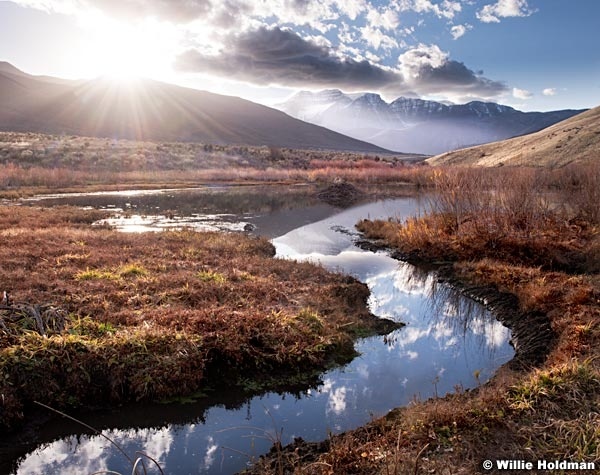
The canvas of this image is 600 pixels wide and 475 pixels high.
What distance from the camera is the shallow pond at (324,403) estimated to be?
654 cm

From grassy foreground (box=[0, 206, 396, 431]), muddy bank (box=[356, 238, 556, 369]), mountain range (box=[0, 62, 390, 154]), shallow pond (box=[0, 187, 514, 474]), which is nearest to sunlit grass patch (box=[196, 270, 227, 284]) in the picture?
grassy foreground (box=[0, 206, 396, 431])

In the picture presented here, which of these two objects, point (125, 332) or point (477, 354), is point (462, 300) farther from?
point (125, 332)

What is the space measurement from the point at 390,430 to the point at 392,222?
66.2 feet

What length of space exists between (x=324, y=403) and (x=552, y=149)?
242ft

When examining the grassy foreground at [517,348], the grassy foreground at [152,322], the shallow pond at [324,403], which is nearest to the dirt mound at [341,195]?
the grassy foreground at [517,348]

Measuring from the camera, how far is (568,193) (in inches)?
843

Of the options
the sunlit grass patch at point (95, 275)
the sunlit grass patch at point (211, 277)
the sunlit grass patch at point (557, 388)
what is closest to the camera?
the sunlit grass patch at point (557, 388)

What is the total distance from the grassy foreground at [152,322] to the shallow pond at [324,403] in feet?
1.78

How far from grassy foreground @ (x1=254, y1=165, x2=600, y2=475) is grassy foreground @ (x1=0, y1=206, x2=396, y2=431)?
9.38 ft

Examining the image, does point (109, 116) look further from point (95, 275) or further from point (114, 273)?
point (95, 275)

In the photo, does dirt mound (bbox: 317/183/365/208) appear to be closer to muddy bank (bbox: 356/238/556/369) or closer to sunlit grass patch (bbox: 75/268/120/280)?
muddy bank (bbox: 356/238/556/369)

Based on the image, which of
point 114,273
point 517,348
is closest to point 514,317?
point 517,348

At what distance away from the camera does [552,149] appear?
225 feet

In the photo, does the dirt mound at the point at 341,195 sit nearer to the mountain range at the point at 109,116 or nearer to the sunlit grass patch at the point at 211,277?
the sunlit grass patch at the point at 211,277
